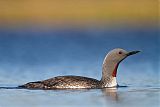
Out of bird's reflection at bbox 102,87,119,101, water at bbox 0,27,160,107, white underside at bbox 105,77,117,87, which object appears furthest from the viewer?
white underside at bbox 105,77,117,87

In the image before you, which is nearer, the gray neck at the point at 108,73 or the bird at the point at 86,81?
the bird at the point at 86,81

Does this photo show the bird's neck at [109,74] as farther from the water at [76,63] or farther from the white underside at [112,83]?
the water at [76,63]

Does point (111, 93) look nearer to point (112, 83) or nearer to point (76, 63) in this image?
point (112, 83)

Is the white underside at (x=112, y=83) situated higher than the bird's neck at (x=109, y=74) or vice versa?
the bird's neck at (x=109, y=74)

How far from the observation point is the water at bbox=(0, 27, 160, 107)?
532 inches

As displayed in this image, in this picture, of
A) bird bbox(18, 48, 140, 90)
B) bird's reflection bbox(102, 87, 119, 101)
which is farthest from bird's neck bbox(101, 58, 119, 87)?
bird's reflection bbox(102, 87, 119, 101)

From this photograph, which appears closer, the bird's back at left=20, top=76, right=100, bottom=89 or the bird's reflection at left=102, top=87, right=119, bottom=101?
the bird's reflection at left=102, top=87, right=119, bottom=101

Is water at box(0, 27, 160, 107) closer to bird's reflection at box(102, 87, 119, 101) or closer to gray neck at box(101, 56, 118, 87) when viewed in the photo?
bird's reflection at box(102, 87, 119, 101)

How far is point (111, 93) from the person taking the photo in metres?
14.4

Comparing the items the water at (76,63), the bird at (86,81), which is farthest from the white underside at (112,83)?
the water at (76,63)

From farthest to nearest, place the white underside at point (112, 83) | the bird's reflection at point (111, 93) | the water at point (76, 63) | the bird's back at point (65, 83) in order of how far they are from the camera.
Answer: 1. the white underside at point (112, 83)
2. the bird's back at point (65, 83)
3. the bird's reflection at point (111, 93)
4. the water at point (76, 63)

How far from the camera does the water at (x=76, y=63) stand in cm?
1351

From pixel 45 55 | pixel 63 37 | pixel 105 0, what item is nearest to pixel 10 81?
pixel 45 55

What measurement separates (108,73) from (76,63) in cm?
411
